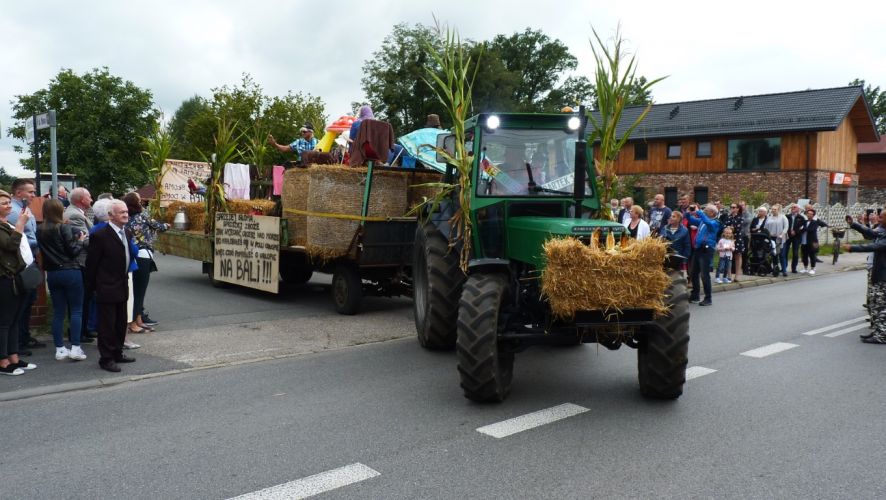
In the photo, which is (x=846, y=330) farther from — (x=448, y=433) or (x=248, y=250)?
(x=248, y=250)

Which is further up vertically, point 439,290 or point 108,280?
point 108,280

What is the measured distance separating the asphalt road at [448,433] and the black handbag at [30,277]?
1383 millimetres

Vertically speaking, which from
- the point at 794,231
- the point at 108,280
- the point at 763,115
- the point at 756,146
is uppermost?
the point at 763,115

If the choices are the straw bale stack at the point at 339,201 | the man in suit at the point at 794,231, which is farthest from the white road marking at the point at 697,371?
the man in suit at the point at 794,231

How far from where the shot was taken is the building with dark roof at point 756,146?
38344 mm

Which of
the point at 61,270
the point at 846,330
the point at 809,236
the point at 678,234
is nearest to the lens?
the point at 61,270

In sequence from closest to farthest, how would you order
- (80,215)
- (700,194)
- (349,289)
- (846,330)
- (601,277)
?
(601,277), (80,215), (846,330), (349,289), (700,194)

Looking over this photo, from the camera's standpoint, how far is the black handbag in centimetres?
701

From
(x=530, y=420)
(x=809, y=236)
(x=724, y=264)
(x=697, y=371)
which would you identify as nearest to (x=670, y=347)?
(x=530, y=420)

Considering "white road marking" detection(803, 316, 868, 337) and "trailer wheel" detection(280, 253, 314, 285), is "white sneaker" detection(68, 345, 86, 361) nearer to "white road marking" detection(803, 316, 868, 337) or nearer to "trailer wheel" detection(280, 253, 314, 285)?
"trailer wheel" detection(280, 253, 314, 285)

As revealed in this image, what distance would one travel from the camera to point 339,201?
34.4 ft

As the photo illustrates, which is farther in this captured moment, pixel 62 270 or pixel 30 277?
pixel 62 270

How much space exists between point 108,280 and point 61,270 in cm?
66

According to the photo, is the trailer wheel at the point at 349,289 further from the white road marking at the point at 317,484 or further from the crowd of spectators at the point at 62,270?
the white road marking at the point at 317,484
